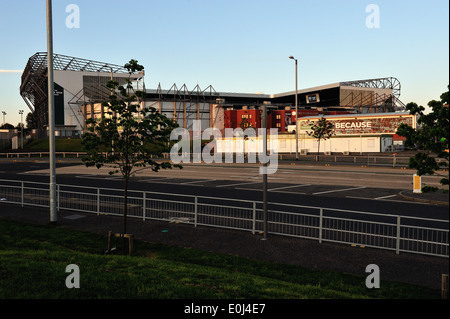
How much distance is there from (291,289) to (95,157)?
6.99m

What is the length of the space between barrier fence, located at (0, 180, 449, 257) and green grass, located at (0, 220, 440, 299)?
194cm

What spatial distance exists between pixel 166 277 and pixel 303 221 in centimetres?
756

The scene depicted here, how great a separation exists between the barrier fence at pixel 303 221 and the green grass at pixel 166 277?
76.5 inches

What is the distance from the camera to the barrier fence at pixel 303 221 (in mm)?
10578

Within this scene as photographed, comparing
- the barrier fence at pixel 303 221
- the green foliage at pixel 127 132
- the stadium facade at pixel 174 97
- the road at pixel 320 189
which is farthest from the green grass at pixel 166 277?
the stadium facade at pixel 174 97

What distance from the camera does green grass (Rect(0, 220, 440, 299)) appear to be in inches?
261

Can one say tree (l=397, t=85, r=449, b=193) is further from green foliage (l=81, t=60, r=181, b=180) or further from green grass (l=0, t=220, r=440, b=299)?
green foliage (l=81, t=60, r=181, b=180)

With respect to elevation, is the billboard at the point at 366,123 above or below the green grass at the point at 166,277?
above

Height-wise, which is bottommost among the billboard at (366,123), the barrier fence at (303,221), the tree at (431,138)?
the barrier fence at (303,221)


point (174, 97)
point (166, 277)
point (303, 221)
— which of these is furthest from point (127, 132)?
point (174, 97)

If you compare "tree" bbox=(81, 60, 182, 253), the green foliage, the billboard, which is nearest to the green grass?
"tree" bbox=(81, 60, 182, 253)

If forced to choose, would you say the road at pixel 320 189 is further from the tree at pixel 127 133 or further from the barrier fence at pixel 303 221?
the tree at pixel 127 133

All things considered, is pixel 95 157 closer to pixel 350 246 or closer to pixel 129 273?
pixel 129 273

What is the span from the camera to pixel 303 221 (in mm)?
13875
